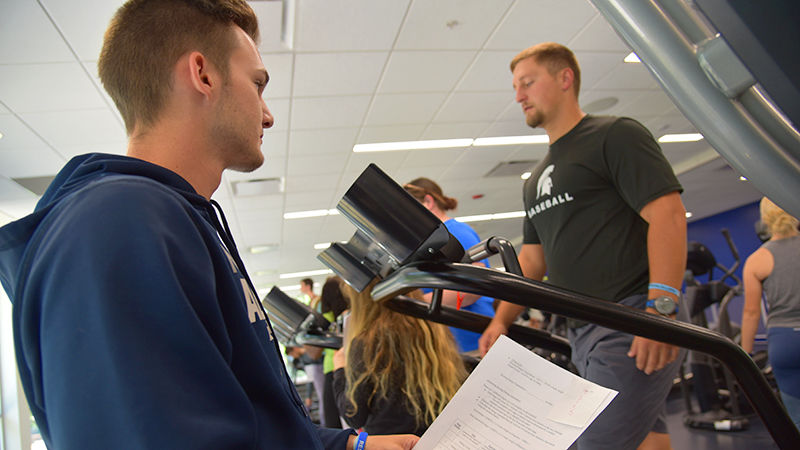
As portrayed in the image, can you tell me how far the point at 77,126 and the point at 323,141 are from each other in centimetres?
228

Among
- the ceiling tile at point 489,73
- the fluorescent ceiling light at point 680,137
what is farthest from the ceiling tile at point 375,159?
the fluorescent ceiling light at point 680,137

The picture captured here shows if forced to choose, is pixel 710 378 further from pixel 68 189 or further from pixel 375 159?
pixel 68 189

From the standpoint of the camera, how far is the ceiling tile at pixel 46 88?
352 centimetres

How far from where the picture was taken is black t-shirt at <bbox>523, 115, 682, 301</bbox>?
1.30 m

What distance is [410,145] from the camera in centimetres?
610

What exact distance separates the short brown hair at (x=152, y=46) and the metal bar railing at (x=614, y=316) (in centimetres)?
45

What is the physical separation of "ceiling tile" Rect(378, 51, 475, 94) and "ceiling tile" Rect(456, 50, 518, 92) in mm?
92

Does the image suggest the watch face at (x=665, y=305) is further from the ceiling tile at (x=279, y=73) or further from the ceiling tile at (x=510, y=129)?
the ceiling tile at (x=510, y=129)

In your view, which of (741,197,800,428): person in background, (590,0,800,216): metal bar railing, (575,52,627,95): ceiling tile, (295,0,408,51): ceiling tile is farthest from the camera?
(575,52,627,95): ceiling tile

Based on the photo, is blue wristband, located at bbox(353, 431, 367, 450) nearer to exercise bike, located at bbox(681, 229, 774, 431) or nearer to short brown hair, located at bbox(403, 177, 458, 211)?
short brown hair, located at bbox(403, 177, 458, 211)

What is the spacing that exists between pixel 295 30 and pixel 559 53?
2431 mm

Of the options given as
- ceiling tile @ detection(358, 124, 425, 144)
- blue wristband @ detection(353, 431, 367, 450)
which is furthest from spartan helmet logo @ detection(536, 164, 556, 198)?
ceiling tile @ detection(358, 124, 425, 144)

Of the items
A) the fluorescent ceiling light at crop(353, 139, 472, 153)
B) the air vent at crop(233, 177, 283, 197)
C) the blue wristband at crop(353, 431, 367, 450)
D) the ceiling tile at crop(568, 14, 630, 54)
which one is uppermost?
the air vent at crop(233, 177, 283, 197)

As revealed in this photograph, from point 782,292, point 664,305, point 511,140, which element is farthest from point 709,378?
point 664,305
